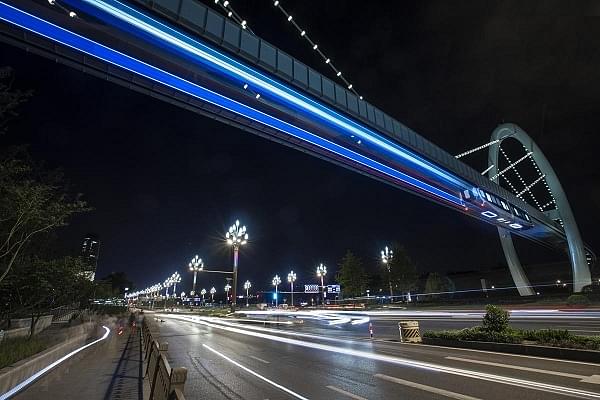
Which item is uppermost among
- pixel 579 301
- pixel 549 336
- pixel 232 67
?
pixel 232 67

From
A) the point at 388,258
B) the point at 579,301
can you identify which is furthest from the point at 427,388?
the point at 388,258

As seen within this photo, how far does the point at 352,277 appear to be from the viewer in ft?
242

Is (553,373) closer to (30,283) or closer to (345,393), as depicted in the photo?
(345,393)

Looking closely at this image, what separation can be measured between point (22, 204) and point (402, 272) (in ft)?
208

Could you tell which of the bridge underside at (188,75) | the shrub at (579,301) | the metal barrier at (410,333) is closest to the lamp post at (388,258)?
the shrub at (579,301)

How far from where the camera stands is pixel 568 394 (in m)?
7.82

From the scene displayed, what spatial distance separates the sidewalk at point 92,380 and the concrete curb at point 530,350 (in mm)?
13065

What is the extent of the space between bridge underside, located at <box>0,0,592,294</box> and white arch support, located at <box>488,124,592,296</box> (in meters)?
44.7

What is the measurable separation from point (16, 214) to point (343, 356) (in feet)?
41.3

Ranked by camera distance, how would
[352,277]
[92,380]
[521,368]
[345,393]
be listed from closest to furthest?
[345,393] → [92,380] → [521,368] → [352,277]

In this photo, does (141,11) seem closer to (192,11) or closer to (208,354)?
(192,11)

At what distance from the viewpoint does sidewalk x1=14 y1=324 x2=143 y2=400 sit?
8.64 metres

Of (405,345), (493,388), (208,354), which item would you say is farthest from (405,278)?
(493,388)

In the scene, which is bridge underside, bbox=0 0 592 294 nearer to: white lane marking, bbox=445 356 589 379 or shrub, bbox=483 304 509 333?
shrub, bbox=483 304 509 333
